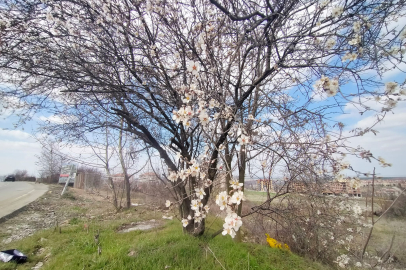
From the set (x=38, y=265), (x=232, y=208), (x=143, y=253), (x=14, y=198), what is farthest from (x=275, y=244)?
(x=14, y=198)

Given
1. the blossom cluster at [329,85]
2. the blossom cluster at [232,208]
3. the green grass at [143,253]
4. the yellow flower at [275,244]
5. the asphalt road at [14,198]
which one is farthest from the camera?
the asphalt road at [14,198]

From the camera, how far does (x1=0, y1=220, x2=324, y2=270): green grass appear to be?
3.17 m

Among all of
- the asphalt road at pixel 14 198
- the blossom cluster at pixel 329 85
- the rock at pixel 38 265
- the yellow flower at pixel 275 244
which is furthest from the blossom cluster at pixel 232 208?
the asphalt road at pixel 14 198

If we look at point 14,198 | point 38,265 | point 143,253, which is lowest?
point 38,265

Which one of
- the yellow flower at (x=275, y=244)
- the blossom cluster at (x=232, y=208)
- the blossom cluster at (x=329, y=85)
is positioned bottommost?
the yellow flower at (x=275, y=244)

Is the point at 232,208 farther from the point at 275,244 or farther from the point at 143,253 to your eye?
the point at 275,244

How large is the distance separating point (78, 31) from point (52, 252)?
3.84m

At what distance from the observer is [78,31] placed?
9.87 feet

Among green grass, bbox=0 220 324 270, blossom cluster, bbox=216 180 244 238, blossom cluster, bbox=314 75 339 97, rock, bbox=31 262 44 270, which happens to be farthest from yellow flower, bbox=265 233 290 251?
rock, bbox=31 262 44 270

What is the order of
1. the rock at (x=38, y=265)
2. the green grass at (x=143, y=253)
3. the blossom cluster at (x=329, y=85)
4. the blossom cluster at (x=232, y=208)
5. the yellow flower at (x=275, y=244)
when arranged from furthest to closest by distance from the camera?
the yellow flower at (x=275, y=244) → the rock at (x=38, y=265) → the green grass at (x=143, y=253) → the blossom cluster at (x=329, y=85) → the blossom cluster at (x=232, y=208)

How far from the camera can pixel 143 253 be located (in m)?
3.46

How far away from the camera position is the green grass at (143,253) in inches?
125

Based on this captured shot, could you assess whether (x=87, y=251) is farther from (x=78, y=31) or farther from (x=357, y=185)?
(x=357, y=185)

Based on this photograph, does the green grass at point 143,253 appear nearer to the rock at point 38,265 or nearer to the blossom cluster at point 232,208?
the rock at point 38,265
